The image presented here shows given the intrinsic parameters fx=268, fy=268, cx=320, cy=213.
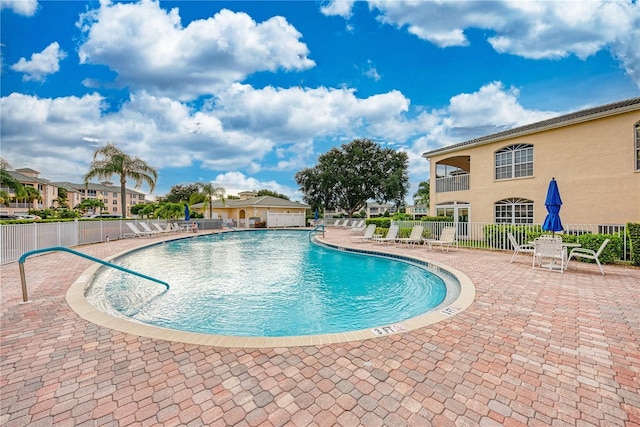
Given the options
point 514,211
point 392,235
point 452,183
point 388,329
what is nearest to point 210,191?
point 392,235

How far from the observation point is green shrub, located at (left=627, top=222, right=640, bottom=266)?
315 inches

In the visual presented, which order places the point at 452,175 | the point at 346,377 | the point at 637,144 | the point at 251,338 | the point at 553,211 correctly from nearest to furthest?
1. the point at 346,377
2. the point at 251,338
3. the point at 553,211
4. the point at 637,144
5. the point at 452,175

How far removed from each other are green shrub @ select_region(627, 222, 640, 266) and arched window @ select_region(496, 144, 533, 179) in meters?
6.39

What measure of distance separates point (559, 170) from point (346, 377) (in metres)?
15.5

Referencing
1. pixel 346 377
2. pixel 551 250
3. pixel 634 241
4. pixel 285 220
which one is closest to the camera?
pixel 346 377

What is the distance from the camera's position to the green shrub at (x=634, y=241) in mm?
8008

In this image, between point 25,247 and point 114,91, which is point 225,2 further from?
point 25,247

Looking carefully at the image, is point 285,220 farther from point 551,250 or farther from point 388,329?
point 388,329

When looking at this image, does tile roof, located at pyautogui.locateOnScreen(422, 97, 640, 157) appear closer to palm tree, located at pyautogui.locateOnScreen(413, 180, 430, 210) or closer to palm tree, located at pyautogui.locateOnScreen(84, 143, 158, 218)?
palm tree, located at pyautogui.locateOnScreen(84, 143, 158, 218)

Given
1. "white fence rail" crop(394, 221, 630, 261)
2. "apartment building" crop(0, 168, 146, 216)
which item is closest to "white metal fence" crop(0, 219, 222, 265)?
"white fence rail" crop(394, 221, 630, 261)

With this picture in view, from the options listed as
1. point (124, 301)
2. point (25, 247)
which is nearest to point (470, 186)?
point (124, 301)

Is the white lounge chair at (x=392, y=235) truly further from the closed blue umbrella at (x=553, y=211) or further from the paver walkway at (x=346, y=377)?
the paver walkway at (x=346, y=377)

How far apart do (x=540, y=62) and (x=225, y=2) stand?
58.0 feet

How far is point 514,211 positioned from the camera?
14430mm
